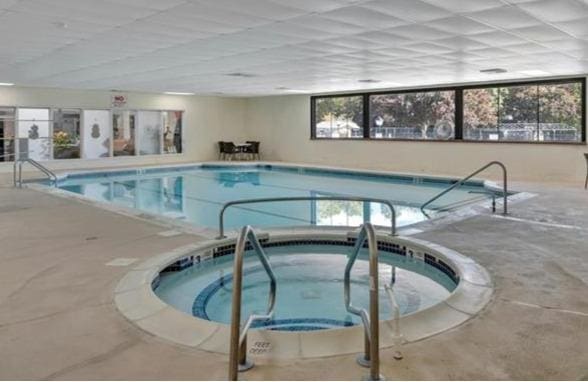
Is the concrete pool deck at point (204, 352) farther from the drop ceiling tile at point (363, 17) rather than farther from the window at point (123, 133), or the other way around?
the window at point (123, 133)

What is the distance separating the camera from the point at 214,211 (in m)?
8.62

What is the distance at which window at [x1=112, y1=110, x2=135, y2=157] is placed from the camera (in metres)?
15.7

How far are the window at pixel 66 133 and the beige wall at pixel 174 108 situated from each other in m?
0.32

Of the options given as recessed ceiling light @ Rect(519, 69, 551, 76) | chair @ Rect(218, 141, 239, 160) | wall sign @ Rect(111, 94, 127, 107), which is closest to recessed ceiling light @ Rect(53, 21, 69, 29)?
recessed ceiling light @ Rect(519, 69, 551, 76)

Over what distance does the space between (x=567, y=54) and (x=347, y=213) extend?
428 centimetres

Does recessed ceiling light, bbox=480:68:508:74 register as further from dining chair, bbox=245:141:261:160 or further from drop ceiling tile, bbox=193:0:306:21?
dining chair, bbox=245:141:261:160

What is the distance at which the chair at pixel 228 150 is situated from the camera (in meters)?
17.5

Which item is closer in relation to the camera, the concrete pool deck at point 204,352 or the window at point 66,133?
the concrete pool deck at point 204,352

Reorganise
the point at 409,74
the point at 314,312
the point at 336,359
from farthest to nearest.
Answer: the point at 409,74 → the point at 314,312 → the point at 336,359

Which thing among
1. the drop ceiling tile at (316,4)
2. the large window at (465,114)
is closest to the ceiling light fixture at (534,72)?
the large window at (465,114)

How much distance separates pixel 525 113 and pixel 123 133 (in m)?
12.0

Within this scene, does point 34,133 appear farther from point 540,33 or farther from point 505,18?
point 540,33

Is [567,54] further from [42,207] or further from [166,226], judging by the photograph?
[42,207]

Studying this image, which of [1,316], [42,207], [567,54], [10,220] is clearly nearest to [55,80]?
[42,207]
